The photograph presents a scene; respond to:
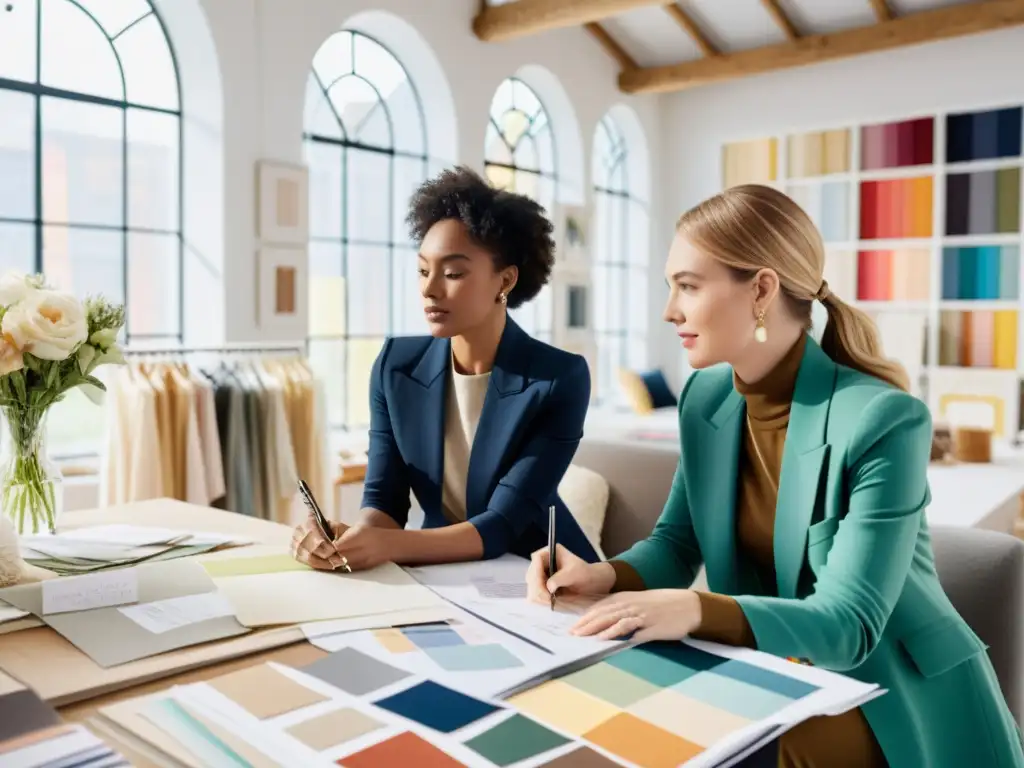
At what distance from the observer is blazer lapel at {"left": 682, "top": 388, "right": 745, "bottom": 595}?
1473 millimetres

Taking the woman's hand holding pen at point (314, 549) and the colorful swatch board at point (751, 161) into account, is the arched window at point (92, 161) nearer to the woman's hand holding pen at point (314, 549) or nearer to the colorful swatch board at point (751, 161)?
the woman's hand holding pen at point (314, 549)

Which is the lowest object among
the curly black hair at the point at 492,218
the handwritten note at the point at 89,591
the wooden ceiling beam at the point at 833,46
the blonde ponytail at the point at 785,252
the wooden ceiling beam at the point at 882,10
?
the handwritten note at the point at 89,591

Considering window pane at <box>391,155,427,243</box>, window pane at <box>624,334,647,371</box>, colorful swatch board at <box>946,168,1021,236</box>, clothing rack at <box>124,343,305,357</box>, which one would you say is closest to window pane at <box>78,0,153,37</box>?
clothing rack at <box>124,343,305,357</box>

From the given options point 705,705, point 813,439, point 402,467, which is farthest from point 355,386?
point 705,705

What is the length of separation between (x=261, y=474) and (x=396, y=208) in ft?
8.09

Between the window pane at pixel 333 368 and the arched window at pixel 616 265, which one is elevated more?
the arched window at pixel 616 265

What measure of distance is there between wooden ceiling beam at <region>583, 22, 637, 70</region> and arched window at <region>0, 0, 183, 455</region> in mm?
3421

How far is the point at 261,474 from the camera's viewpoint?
384 cm

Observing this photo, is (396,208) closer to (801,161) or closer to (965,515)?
(801,161)

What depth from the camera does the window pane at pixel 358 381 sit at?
5539mm

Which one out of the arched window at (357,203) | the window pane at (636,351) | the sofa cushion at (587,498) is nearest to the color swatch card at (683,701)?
the sofa cushion at (587,498)

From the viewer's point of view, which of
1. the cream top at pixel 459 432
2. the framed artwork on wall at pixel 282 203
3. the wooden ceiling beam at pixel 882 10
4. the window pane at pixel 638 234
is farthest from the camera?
the window pane at pixel 638 234

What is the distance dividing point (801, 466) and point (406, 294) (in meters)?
4.76

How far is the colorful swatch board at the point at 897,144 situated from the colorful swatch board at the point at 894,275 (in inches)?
23.9
